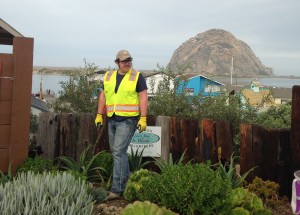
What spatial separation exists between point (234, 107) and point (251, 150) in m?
4.12

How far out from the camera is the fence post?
671 cm

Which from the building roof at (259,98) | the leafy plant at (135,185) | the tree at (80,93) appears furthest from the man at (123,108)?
the building roof at (259,98)

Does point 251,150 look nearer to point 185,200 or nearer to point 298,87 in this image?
point 298,87

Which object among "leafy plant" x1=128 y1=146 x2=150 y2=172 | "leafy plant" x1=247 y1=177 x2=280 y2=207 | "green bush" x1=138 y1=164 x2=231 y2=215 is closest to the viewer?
"green bush" x1=138 y1=164 x2=231 y2=215

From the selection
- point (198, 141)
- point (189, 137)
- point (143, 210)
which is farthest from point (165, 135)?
point (143, 210)

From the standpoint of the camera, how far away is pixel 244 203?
4.52 metres

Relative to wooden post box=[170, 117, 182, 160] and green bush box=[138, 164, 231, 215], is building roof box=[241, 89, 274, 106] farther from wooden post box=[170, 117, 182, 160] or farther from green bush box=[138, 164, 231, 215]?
green bush box=[138, 164, 231, 215]

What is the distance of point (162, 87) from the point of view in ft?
33.2

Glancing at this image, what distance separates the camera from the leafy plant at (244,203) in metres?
4.43

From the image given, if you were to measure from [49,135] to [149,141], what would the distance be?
5.92 ft

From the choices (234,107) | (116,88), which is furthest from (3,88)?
(234,107)

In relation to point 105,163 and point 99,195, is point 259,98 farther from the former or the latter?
point 99,195

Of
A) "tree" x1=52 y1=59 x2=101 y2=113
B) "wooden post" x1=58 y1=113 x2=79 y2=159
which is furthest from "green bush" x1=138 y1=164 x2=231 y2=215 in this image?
"tree" x1=52 y1=59 x2=101 y2=113

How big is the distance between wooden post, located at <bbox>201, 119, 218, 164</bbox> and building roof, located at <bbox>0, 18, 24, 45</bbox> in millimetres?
5568
